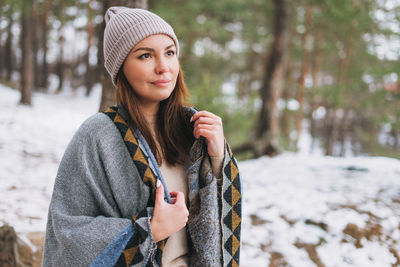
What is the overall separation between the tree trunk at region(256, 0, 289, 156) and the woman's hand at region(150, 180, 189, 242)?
17.7 ft

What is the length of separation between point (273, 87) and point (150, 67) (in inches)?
214

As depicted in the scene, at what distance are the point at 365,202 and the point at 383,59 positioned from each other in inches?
400

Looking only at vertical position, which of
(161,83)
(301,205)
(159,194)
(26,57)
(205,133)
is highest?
(161,83)

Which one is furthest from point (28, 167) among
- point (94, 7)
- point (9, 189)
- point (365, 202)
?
point (94, 7)

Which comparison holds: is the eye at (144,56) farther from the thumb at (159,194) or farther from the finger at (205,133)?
the thumb at (159,194)

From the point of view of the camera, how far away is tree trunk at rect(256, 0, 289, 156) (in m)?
6.14

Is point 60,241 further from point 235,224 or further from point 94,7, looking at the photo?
point 94,7

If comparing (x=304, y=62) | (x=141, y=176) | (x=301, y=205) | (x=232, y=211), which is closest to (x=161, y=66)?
(x=141, y=176)

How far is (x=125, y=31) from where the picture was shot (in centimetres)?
119

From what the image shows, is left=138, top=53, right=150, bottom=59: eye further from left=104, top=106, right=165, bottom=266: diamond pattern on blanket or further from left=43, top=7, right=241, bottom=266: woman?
left=104, top=106, right=165, bottom=266: diamond pattern on blanket

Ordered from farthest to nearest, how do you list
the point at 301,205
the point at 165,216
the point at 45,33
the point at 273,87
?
the point at 45,33 → the point at 273,87 → the point at 301,205 → the point at 165,216

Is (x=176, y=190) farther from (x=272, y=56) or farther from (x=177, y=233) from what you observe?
(x=272, y=56)

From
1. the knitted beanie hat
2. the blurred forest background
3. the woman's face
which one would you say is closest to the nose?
the woman's face

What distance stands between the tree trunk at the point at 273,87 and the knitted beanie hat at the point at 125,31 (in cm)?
533
